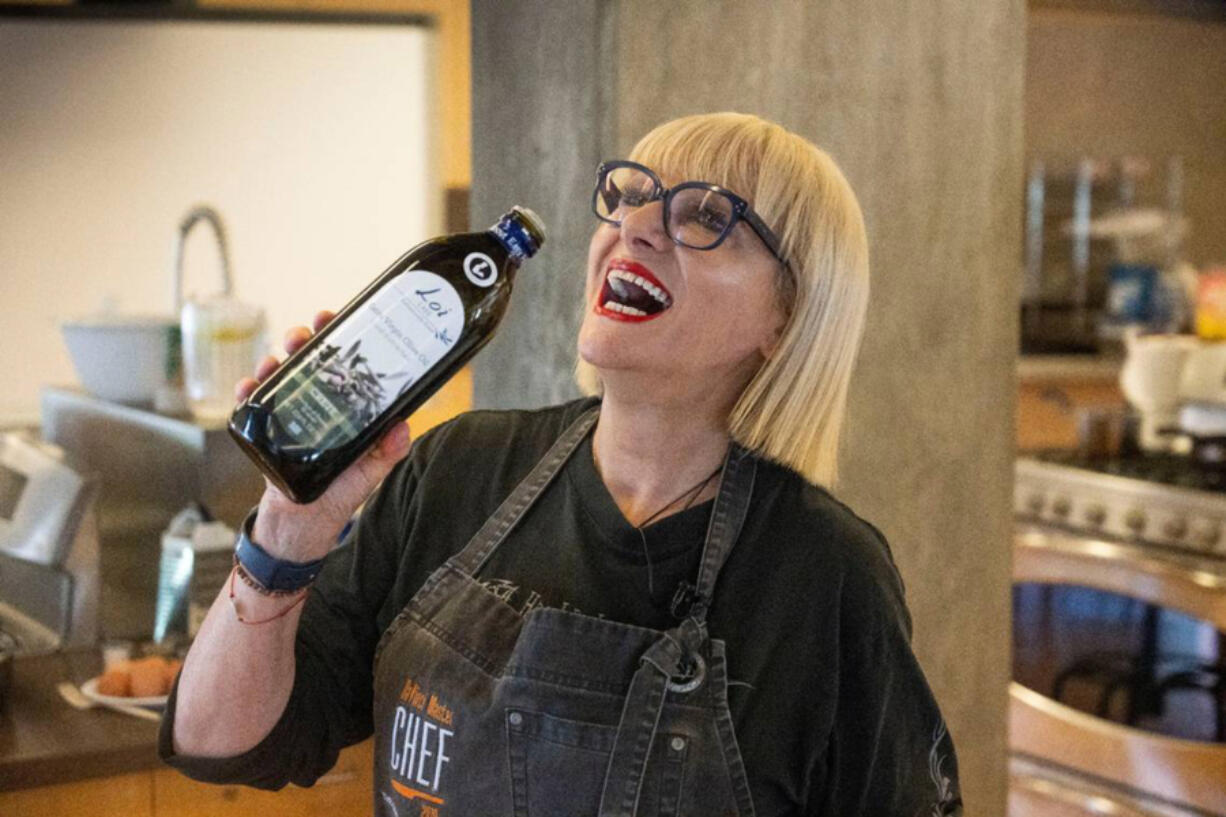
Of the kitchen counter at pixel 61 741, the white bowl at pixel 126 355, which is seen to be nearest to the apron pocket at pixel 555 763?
the kitchen counter at pixel 61 741

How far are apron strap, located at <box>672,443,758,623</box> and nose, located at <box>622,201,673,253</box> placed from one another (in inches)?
7.6

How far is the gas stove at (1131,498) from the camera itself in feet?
10.2

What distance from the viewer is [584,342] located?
1.25 meters

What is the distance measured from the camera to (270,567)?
1191 millimetres

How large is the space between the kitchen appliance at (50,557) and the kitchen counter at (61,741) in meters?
0.29

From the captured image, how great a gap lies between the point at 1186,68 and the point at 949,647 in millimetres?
4537

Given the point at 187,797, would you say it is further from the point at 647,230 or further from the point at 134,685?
the point at 647,230

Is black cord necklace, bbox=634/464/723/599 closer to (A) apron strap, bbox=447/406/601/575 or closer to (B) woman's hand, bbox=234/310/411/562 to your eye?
(A) apron strap, bbox=447/406/601/575

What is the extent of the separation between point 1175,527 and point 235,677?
243 centimetres

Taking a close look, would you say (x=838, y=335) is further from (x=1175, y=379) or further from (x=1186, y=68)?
(x=1186, y=68)

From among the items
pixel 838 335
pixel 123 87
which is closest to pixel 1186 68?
pixel 123 87

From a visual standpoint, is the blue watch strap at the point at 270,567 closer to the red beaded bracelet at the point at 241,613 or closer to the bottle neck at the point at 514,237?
the red beaded bracelet at the point at 241,613

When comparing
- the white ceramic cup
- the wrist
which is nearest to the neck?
the wrist

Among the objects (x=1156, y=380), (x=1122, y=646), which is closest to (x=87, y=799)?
(x=1122, y=646)
